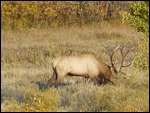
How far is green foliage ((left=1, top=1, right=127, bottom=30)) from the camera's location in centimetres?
2922

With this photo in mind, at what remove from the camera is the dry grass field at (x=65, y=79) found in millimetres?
8566

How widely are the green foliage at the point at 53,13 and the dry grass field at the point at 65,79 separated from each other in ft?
5.34

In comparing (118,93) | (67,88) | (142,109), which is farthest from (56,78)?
(142,109)

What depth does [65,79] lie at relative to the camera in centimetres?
1295

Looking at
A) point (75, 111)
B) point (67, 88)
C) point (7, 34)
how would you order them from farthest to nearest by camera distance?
point (7, 34) < point (67, 88) < point (75, 111)

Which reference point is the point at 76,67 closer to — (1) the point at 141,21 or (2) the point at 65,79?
(2) the point at 65,79

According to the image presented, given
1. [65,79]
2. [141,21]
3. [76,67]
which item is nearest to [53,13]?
[65,79]

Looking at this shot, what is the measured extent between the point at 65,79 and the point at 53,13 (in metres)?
19.0

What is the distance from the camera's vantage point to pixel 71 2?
3306 centimetres

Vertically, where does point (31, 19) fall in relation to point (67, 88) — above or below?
above

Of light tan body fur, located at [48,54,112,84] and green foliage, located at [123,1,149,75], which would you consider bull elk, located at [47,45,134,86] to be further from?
green foliage, located at [123,1,149,75]

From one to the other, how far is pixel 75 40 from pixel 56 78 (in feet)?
42.6

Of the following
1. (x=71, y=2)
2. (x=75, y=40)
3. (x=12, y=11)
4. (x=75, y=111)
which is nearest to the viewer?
(x=75, y=111)

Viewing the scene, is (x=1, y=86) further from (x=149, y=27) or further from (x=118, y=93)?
(x=149, y=27)
